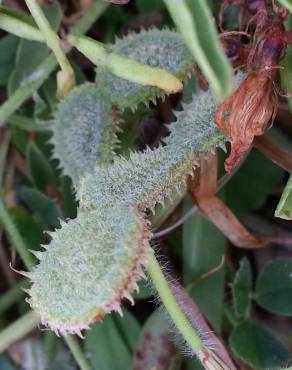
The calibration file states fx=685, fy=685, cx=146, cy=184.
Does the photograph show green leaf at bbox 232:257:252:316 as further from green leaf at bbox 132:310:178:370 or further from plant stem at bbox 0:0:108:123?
plant stem at bbox 0:0:108:123

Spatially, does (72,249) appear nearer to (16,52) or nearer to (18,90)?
(18,90)

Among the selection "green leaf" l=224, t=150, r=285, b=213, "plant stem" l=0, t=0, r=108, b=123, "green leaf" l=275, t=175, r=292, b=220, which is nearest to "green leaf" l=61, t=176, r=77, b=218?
"plant stem" l=0, t=0, r=108, b=123

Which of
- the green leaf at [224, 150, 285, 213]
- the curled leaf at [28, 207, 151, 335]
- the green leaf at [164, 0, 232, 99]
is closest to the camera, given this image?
the green leaf at [164, 0, 232, 99]

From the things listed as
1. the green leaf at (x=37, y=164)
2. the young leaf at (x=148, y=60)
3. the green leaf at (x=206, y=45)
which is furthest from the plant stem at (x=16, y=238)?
the green leaf at (x=206, y=45)

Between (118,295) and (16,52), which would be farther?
(16,52)

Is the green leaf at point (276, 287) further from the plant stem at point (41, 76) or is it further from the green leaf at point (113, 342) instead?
the plant stem at point (41, 76)

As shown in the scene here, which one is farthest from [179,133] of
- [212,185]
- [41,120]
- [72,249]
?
[41,120]
